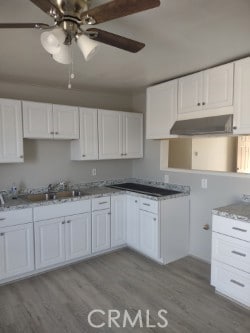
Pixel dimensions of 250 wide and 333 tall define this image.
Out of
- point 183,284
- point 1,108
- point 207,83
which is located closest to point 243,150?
point 207,83

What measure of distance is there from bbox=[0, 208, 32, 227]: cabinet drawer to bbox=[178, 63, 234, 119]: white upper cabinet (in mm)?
2152

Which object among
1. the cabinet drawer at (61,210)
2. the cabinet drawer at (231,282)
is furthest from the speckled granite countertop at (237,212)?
the cabinet drawer at (61,210)

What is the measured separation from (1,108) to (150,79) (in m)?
1.87

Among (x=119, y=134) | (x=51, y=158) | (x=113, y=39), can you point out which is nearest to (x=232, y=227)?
(x=113, y=39)

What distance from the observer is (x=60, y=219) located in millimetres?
3123

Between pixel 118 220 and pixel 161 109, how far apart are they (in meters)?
1.68

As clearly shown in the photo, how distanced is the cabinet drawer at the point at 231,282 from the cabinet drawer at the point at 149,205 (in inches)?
36.3

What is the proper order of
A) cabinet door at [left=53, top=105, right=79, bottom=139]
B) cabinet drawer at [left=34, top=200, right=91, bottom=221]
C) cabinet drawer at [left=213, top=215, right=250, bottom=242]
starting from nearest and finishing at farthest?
cabinet drawer at [left=213, top=215, right=250, bottom=242], cabinet drawer at [left=34, top=200, right=91, bottom=221], cabinet door at [left=53, top=105, right=79, bottom=139]

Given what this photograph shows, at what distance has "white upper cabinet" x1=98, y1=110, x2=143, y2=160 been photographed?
376 cm

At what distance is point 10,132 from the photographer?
3.01m

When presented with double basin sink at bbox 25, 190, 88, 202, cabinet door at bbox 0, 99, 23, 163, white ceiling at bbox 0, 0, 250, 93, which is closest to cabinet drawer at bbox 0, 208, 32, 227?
double basin sink at bbox 25, 190, 88, 202

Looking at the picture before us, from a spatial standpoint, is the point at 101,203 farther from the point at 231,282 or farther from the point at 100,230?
the point at 231,282

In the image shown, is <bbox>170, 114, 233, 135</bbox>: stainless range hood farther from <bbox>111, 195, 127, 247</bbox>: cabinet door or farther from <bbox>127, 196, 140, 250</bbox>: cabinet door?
<bbox>111, 195, 127, 247</bbox>: cabinet door

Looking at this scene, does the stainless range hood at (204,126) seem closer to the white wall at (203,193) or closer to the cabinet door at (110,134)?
the white wall at (203,193)
